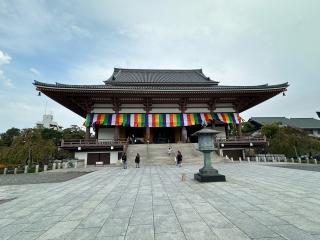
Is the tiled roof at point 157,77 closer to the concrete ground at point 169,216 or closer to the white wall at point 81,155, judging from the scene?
the white wall at point 81,155

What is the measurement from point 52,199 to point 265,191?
6.71 m

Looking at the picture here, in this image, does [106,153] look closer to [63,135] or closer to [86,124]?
[86,124]

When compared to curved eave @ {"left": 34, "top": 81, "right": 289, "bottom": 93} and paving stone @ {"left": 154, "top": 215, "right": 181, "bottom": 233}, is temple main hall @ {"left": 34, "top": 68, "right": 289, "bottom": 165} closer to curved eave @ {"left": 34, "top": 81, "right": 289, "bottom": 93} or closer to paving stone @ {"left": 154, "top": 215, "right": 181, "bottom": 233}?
curved eave @ {"left": 34, "top": 81, "right": 289, "bottom": 93}

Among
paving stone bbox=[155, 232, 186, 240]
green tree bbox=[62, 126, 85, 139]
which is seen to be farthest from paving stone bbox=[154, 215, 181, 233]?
green tree bbox=[62, 126, 85, 139]

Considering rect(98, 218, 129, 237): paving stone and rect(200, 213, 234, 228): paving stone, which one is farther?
rect(200, 213, 234, 228): paving stone

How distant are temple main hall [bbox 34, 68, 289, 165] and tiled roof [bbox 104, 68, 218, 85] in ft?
18.3

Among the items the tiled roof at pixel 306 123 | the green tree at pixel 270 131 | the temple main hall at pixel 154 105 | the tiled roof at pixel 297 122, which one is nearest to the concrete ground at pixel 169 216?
the temple main hall at pixel 154 105

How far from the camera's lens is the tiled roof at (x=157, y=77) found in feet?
91.4

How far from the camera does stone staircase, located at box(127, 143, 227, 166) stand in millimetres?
17312

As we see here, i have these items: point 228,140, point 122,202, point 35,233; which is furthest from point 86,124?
point 35,233

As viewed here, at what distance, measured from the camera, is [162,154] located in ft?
61.6

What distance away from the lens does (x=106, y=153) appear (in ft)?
65.2

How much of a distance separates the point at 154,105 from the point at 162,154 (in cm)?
694

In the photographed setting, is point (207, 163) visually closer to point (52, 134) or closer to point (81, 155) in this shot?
point (81, 155)
